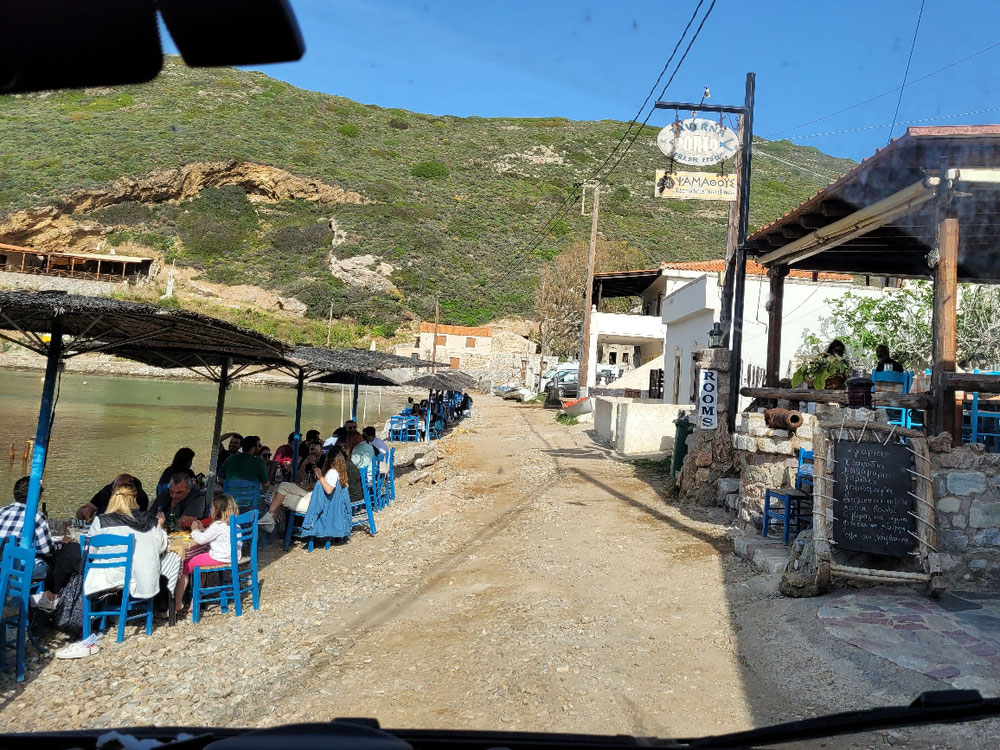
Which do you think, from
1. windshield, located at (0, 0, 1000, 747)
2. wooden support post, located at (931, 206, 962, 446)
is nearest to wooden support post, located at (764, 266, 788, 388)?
windshield, located at (0, 0, 1000, 747)

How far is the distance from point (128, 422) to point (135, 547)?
22.5 meters

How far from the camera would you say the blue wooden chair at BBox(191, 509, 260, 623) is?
652 centimetres

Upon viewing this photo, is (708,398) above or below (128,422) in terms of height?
above

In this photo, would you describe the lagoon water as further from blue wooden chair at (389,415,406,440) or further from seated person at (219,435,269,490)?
seated person at (219,435,269,490)

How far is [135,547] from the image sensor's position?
19.9 ft

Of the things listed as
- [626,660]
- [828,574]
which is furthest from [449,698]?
[828,574]

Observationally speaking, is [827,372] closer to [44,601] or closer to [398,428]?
[44,601]

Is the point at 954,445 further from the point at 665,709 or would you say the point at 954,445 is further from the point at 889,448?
the point at 665,709

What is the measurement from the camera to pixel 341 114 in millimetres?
90438

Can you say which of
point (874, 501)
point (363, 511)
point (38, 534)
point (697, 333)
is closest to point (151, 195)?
point (697, 333)

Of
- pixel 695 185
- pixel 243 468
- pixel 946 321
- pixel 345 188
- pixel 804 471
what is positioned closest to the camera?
pixel 946 321

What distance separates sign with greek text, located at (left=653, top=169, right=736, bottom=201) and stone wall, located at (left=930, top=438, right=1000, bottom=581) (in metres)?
5.33

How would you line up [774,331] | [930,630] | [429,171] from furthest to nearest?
[429,171], [774,331], [930,630]

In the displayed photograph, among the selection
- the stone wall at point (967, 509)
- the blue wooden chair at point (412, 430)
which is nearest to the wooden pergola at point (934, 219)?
the stone wall at point (967, 509)
